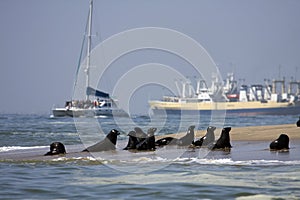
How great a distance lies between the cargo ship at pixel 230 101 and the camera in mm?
129625

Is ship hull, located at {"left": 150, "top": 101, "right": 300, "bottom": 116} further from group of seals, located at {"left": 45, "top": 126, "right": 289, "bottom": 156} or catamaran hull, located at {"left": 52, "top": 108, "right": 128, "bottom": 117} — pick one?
group of seals, located at {"left": 45, "top": 126, "right": 289, "bottom": 156}

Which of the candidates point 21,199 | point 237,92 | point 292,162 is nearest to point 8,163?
point 21,199

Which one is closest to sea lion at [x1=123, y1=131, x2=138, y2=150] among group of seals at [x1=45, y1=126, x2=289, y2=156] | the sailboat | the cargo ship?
group of seals at [x1=45, y1=126, x2=289, y2=156]

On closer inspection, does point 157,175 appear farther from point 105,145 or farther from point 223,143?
point 105,145

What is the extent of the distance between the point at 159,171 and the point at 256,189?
303cm

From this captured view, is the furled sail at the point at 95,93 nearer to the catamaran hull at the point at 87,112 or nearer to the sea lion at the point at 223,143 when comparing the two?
the catamaran hull at the point at 87,112

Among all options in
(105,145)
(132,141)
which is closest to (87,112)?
(132,141)

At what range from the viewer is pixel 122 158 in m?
15.7

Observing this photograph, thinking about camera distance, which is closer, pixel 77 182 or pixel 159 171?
pixel 77 182

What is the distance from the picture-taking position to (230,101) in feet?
459

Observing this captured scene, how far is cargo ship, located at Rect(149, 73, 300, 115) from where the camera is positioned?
5103 inches

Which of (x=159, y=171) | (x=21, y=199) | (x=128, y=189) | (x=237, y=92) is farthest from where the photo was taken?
(x=237, y=92)

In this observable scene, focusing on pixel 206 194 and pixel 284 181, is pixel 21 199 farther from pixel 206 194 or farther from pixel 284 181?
pixel 284 181

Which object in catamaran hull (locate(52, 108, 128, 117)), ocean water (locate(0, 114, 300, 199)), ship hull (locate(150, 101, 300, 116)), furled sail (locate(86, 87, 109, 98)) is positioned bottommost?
ocean water (locate(0, 114, 300, 199))
